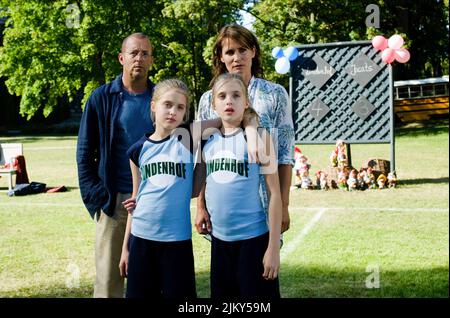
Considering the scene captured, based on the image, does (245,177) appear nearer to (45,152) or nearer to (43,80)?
(45,152)

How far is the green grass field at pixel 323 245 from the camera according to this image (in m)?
4.32

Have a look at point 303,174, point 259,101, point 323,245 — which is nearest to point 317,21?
point 303,174

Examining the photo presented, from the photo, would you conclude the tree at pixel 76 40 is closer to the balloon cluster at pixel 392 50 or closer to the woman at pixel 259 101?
the balloon cluster at pixel 392 50

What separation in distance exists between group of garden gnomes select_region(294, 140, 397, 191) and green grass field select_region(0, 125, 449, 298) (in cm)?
26

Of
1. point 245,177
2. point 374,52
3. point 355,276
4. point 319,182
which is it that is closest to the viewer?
point 245,177

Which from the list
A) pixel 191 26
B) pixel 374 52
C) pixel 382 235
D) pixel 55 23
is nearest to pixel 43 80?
pixel 55 23

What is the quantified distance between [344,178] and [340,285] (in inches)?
206

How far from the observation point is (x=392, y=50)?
957 cm

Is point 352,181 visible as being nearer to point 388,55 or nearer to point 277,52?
point 388,55

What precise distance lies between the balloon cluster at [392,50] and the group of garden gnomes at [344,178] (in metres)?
1.64

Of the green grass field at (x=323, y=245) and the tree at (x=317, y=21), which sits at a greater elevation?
the tree at (x=317, y=21)

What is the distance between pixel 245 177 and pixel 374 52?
8.61 metres

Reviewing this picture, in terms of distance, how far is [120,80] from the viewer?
3.13m

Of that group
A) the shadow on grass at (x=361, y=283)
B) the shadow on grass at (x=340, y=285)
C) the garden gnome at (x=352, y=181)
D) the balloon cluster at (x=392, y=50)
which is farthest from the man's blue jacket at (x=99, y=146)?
the balloon cluster at (x=392, y=50)
